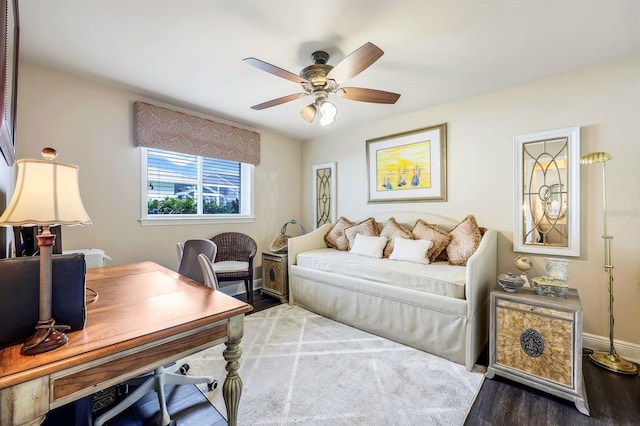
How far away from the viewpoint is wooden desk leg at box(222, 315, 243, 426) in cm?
116

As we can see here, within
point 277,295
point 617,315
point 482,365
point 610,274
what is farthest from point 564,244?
point 277,295

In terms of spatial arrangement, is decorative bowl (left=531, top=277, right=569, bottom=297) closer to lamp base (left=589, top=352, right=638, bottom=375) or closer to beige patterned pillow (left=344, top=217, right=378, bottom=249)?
lamp base (left=589, top=352, right=638, bottom=375)

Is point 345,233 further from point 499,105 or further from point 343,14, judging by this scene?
point 343,14

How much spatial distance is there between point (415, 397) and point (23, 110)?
3844 millimetres

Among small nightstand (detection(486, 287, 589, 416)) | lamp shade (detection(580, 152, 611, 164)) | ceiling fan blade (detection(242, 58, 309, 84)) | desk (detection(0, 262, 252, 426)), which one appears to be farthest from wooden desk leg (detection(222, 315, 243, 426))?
lamp shade (detection(580, 152, 611, 164))

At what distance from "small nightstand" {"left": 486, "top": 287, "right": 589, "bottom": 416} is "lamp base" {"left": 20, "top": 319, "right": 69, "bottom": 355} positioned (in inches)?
94.4

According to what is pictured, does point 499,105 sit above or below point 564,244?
above

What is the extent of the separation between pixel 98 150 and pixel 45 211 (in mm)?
2330

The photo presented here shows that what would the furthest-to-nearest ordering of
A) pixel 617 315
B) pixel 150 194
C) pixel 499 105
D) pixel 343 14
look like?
pixel 150 194
pixel 499 105
pixel 617 315
pixel 343 14

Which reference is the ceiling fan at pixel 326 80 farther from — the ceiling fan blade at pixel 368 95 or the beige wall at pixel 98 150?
the beige wall at pixel 98 150

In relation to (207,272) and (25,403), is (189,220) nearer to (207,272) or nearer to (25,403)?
(207,272)

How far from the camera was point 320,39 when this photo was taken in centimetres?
193

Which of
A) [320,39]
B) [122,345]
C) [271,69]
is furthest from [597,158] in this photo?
[122,345]

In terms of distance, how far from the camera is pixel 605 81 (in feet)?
7.39
